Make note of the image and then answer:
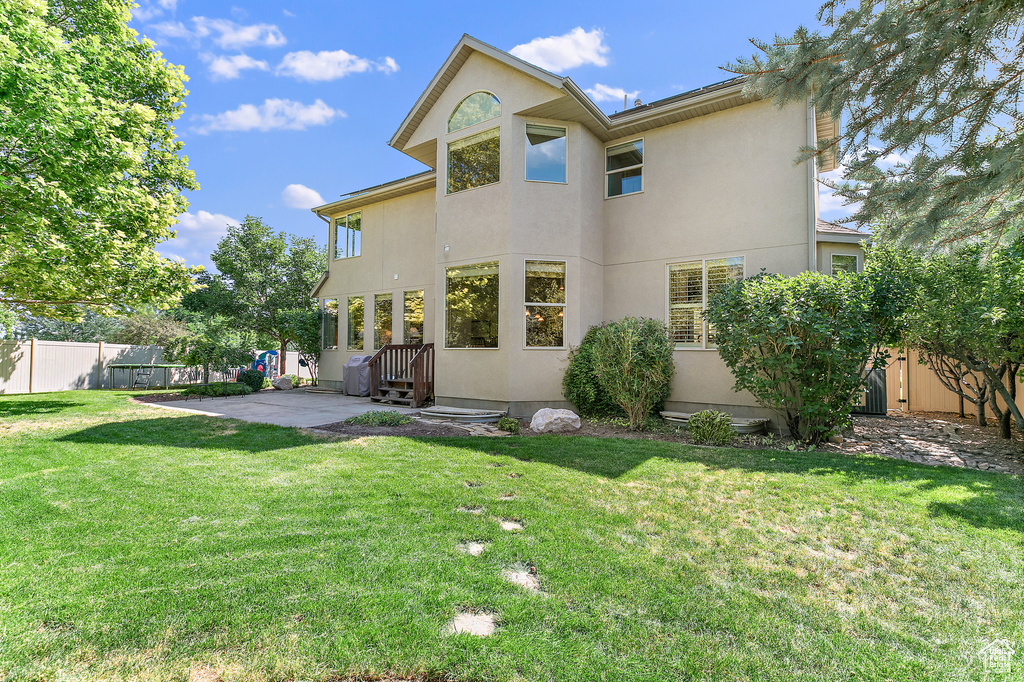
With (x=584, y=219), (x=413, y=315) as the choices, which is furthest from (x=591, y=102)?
(x=413, y=315)

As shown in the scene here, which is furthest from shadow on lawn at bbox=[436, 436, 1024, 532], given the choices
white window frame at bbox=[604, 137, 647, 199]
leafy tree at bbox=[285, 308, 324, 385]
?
leafy tree at bbox=[285, 308, 324, 385]

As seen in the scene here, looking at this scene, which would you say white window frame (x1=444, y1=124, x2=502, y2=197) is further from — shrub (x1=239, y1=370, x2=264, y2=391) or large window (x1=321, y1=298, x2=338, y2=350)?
shrub (x1=239, y1=370, x2=264, y2=391)

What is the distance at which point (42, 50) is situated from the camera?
24.2 ft

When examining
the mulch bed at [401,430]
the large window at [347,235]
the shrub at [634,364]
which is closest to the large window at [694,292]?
the shrub at [634,364]

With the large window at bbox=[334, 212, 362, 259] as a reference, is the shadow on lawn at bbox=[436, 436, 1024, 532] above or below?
below

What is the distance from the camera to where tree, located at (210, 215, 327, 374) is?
24172 millimetres

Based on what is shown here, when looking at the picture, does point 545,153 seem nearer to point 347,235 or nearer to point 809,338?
point 809,338

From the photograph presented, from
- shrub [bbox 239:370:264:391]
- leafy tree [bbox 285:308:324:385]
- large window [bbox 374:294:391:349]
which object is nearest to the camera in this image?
large window [bbox 374:294:391:349]

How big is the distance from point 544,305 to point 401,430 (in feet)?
12.8

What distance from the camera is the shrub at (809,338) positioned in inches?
262

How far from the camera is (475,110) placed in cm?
1025

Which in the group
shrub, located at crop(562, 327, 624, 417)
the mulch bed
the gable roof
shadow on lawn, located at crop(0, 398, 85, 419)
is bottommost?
the mulch bed

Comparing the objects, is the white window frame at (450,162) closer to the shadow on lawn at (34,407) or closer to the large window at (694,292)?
the large window at (694,292)

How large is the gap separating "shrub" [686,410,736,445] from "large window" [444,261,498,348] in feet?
14.0
